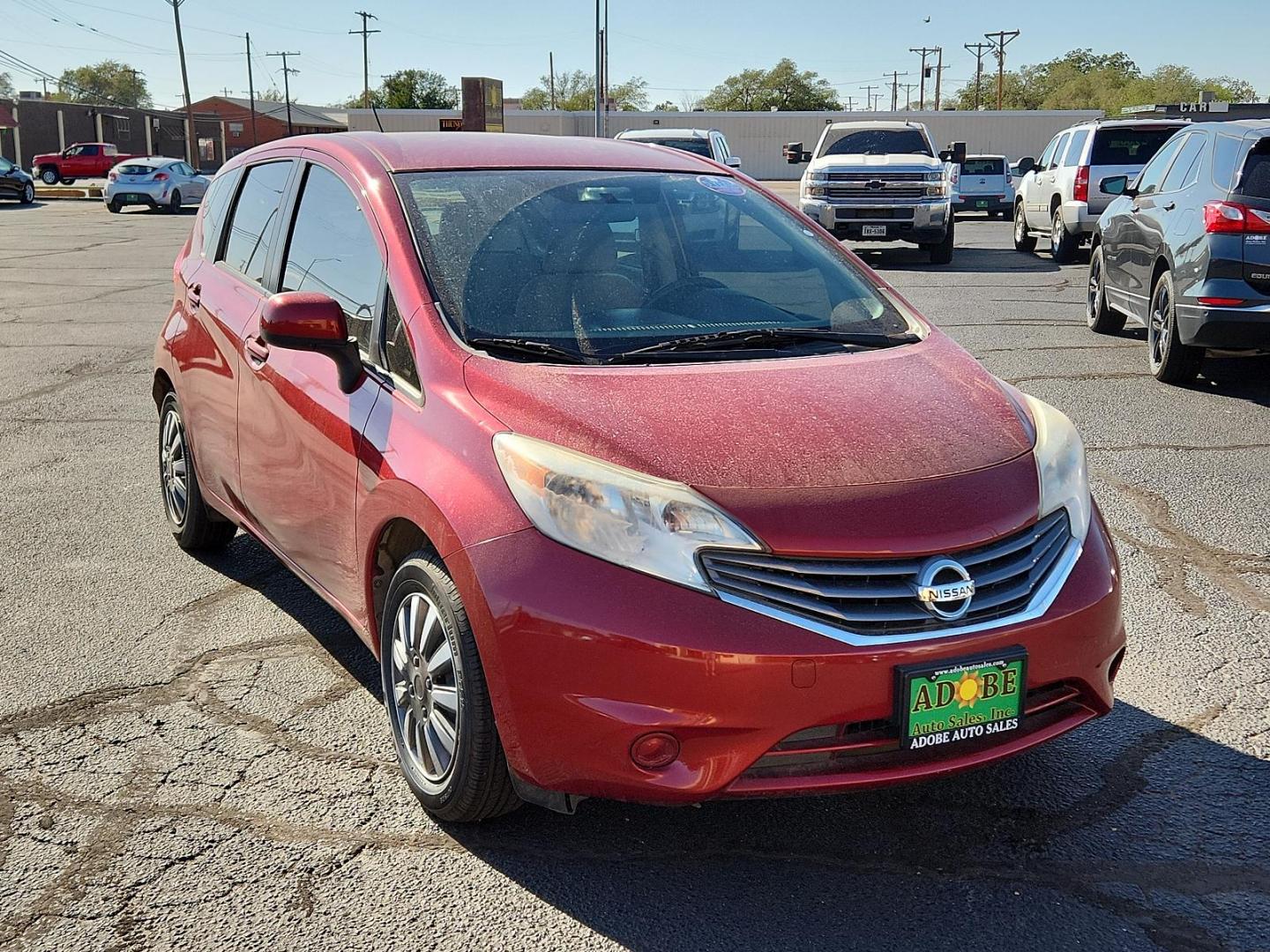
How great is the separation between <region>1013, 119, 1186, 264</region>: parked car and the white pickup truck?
5.16 ft

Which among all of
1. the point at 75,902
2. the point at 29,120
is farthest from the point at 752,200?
the point at 29,120

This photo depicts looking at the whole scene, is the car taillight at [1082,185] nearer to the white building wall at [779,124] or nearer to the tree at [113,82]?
the white building wall at [779,124]

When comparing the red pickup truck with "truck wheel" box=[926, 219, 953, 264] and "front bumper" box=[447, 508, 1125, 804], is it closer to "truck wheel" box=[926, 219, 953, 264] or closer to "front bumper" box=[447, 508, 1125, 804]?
"truck wheel" box=[926, 219, 953, 264]

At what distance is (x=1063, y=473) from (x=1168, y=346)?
20.6 feet

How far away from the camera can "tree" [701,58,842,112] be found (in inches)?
4638

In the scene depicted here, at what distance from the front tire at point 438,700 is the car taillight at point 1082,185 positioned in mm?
16226

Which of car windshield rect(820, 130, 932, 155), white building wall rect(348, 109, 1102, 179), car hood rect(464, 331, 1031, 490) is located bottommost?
car hood rect(464, 331, 1031, 490)

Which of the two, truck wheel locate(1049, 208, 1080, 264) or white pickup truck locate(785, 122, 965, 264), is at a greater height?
white pickup truck locate(785, 122, 965, 264)

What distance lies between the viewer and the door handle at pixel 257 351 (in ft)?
13.9

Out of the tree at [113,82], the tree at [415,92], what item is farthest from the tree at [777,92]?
the tree at [113,82]

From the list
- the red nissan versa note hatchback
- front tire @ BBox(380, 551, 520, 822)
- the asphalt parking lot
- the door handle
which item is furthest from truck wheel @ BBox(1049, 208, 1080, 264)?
front tire @ BBox(380, 551, 520, 822)

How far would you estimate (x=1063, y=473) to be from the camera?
3.25 metres

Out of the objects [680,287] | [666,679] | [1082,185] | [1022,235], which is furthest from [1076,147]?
[666,679]

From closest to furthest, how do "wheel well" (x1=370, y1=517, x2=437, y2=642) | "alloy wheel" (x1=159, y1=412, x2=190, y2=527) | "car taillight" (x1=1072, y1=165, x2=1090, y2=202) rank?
"wheel well" (x1=370, y1=517, x2=437, y2=642) < "alloy wheel" (x1=159, y1=412, x2=190, y2=527) < "car taillight" (x1=1072, y1=165, x2=1090, y2=202)
